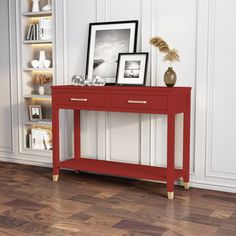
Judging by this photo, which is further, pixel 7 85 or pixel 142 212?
pixel 7 85

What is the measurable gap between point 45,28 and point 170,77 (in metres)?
1.71

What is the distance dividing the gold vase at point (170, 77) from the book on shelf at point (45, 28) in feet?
5.16

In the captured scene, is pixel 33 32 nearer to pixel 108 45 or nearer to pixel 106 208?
pixel 108 45

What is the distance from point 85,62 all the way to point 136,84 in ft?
2.44

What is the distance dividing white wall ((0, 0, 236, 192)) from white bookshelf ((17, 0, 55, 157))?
0.60m

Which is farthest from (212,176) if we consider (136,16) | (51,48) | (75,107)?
(51,48)

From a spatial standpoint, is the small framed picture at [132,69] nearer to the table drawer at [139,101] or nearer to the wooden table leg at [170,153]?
the table drawer at [139,101]

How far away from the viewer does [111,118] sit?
4.34m

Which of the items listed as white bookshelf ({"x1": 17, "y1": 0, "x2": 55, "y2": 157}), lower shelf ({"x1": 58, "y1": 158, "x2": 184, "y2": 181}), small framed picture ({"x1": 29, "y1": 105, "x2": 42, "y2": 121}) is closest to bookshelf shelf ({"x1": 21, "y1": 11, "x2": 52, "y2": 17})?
white bookshelf ({"x1": 17, "y1": 0, "x2": 55, "y2": 157})

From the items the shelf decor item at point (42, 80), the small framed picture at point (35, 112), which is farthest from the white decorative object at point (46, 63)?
the small framed picture at point (35, 112)

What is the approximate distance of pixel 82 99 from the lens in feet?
13.0

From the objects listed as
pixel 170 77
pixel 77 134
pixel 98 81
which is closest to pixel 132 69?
pixel 98 81

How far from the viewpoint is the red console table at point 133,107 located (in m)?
3.56

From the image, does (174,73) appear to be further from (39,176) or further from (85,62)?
(39,176)
